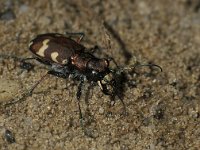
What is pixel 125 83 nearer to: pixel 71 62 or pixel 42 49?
pixel 71 62

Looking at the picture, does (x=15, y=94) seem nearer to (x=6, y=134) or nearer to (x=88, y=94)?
(x=6, y=134)

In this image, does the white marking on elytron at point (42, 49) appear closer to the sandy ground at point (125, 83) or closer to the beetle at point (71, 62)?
the beetle at point (71, 62)

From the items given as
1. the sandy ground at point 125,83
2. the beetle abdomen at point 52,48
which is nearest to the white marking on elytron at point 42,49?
the beetle abdomen at point 52,48

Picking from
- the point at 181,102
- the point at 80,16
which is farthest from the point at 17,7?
the point at 181,102

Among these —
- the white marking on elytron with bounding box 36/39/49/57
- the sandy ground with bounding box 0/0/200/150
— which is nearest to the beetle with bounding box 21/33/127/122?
the white marking on elytron with bounding box 36/39/49/57

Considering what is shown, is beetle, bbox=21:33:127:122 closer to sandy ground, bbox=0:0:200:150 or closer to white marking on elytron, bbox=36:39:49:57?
white marking on elytron, bbox=36:39:49:57

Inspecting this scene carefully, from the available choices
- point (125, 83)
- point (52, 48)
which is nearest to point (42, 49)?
point (52, 48)

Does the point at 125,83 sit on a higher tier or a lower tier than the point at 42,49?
lower
